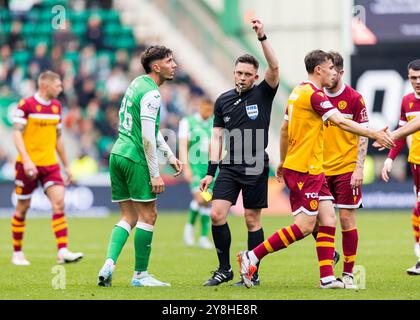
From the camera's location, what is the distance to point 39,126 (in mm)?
13109

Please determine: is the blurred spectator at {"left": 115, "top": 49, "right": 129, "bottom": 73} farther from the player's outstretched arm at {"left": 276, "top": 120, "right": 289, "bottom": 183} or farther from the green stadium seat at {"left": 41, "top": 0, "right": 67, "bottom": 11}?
the player's outstretched arm at {"left": 276, "top": 120, "right": 289, "bottom": 183}

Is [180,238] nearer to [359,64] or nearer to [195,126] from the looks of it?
[195,126]

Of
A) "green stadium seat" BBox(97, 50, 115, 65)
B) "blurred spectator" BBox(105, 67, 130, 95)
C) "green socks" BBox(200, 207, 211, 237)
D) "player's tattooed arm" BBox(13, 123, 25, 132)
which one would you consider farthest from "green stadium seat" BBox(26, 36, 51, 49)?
"player's tattooed arm" BBox(13, 123, 25, 132)

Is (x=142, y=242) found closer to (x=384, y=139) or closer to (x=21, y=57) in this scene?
(x=384, y=139)

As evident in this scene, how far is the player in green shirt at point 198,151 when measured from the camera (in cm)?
1548

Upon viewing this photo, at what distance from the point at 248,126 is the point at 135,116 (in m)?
1.21

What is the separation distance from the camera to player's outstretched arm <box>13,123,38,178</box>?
41.1 feet

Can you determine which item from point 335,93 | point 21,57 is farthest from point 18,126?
point 21,57

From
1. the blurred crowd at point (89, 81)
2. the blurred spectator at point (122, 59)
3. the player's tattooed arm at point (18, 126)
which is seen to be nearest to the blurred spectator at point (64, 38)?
the blurred crowd at point (89, 81)

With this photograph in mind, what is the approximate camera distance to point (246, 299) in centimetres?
833

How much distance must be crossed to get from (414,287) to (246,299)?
210 centimetres

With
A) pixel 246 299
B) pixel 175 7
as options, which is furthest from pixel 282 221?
pixel 246 299

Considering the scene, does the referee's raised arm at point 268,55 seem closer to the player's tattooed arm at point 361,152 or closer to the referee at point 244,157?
the referee at point 244,157

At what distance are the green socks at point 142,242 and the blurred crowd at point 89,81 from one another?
14.5 metres
